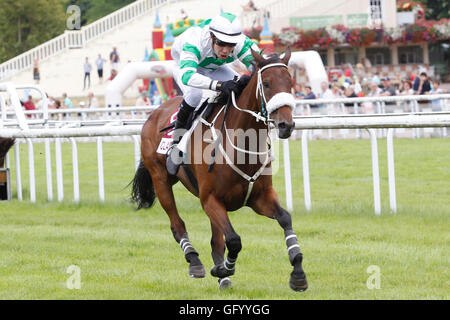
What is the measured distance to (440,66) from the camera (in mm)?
31812

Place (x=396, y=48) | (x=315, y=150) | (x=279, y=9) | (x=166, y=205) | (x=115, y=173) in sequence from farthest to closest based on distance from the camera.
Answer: (x=279, y=9) < (x=396, y=48) < (x=315, y=150) < (x=115, y=173) < (x=166, y=205)

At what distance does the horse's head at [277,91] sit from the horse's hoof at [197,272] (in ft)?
4.23

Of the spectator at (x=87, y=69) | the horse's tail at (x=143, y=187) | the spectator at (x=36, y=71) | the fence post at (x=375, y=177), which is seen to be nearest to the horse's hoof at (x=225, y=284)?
the horse's tail at (x=143, y=187)

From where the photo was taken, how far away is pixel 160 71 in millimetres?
20984

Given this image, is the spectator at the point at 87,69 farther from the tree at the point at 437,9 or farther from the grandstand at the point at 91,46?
the tree at the point at 437,9

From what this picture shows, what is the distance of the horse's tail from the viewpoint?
23.6 feet

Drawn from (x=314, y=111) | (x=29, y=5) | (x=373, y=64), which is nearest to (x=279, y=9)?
(x=373, y=64)

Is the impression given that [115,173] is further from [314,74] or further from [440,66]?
[440,66]

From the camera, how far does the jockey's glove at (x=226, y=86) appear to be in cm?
554

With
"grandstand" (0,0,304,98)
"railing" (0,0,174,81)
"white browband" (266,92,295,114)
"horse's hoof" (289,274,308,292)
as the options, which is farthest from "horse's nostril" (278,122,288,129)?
"railing" (0,0,174,81)

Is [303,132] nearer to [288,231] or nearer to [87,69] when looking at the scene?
[288,231]

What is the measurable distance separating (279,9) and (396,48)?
5.33 m

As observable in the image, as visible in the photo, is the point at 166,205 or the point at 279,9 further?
the point at 279,9

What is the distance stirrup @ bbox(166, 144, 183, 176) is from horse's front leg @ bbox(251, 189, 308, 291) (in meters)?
0.85
